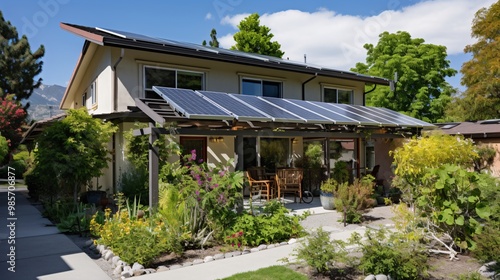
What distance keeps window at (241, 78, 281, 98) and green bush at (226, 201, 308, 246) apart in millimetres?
7131

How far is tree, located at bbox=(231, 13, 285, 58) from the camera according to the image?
26969mm

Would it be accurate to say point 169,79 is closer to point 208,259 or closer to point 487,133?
point 208,259

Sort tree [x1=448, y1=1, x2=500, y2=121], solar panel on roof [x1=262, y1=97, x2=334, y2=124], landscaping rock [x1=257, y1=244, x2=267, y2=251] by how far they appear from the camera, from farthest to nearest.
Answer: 1. tree [x1=448, y1=1, x2=500, y2=121]
2. solar panel on roof [x1=262, y1=97, x2=334, y2=124]
3. landscaping rock [x1=257, y1=244, x2=267, y2=251]

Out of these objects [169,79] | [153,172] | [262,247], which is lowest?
[262,247]

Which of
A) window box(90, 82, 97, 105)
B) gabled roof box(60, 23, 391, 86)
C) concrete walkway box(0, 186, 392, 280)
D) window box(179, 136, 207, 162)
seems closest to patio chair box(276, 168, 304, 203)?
concrete walkway box(0, 186, 392, 280)

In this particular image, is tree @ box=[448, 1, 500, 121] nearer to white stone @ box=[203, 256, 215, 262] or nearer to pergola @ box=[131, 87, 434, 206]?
pergola @ box=[131, 87, 434, 206]

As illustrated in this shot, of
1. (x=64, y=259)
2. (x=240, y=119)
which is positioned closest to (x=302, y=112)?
(x=240, y=119)

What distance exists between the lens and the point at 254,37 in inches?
1060

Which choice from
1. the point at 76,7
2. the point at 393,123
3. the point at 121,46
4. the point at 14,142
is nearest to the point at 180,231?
the point at 121,46

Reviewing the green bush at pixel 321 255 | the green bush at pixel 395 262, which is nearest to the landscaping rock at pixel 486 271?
the green bush at pixel 395 262

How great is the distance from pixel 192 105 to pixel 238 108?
1358mm

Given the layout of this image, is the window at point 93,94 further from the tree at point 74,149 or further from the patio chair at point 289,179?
the patio chair at point 289,179

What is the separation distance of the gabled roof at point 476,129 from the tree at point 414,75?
12.6 meters

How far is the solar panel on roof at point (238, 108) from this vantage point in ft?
27.7
